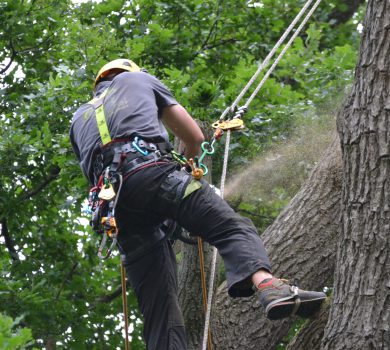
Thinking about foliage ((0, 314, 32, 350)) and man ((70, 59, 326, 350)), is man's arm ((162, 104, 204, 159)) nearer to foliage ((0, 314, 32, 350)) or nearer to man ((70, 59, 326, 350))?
man ((70, 59, 326, 350))

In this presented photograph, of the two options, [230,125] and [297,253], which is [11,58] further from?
[297,253]

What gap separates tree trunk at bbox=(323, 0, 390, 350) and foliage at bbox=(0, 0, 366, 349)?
114 inches

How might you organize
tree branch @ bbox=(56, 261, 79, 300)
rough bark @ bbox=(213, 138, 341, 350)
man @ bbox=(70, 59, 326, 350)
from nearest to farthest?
man @ bbox=(70, 59, 326, 350), rough bark @ bbox=(213, 138, 341, 350), tree branch @ bbox=(56, 261, 79, 300)

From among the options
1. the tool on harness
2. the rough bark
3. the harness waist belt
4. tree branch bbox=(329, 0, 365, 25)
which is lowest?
the rough bark

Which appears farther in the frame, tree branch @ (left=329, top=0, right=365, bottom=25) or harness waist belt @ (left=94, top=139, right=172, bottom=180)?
tree branch @ (left=329, top=0, right=365, bottom=25)

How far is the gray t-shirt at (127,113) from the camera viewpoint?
503 cm

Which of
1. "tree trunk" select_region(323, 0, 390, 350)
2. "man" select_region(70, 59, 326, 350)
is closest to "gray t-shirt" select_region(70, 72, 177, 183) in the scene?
"man" select_region(70, 59, 326, 350)

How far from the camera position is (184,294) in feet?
18.5

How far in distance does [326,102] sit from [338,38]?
13.1 feet

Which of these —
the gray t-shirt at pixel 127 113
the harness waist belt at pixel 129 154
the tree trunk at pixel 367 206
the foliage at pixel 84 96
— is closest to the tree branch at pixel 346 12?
the foliage at pixel 84 96

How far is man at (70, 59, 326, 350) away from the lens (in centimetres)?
479

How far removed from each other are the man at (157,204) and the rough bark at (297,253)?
417mm

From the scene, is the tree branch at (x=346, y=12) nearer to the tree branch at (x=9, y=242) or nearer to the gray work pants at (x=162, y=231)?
the tree branch at (x=9, y=242)

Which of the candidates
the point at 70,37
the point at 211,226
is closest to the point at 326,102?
the point at 70,37
